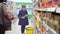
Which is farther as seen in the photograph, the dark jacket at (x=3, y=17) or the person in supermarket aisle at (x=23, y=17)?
the person in supermarket aisle at (x=23, y=17)

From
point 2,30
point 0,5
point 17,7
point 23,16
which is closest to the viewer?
point 0,5

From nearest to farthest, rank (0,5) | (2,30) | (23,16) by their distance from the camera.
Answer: (0,5) → (2,30) → (23,16)

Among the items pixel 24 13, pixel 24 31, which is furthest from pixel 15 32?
pixel 24 13

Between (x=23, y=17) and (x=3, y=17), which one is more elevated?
(x=3, y=17)

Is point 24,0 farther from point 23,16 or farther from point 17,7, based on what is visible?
point 23,16

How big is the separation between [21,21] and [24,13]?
1.25 feet

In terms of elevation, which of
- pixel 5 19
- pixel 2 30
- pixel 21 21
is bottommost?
pixel 21 21

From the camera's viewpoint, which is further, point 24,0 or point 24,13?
point 24,0

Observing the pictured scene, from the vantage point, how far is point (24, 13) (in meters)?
7.52

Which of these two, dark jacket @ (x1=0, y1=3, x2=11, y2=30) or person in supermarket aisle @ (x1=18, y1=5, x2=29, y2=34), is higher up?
dark jacket @ (x1=0, y1=3, x2=11, y2=30)

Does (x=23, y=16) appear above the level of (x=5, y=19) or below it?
below

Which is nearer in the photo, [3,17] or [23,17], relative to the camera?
[3,17]

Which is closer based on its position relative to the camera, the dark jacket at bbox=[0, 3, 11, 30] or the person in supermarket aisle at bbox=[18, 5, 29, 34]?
the dark jacket at bbox=[0, 3, 11, 30]

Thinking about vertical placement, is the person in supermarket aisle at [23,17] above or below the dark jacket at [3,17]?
below
